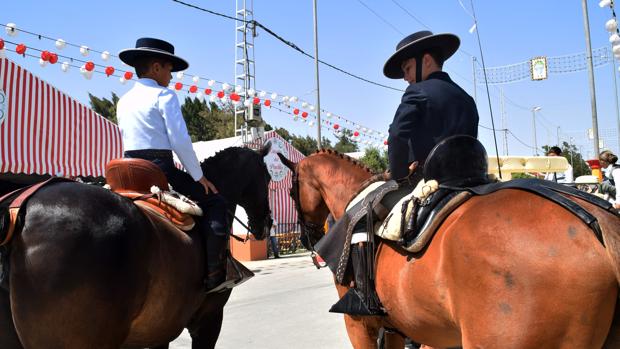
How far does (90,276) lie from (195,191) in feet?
4.84

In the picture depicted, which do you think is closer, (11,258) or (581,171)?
(11,258)

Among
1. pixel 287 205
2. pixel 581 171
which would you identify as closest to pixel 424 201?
pixel 287 205

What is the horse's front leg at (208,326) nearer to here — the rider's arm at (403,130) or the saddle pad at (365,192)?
the saddle pad at (365,192)

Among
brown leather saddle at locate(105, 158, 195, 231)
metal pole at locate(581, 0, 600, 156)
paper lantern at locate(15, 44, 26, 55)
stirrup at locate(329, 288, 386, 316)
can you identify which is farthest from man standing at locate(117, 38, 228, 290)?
metal pole at locate(581, 0, 600, 156)

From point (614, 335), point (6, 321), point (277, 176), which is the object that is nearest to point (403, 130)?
point (614, 335)

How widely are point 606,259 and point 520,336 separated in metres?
0.44

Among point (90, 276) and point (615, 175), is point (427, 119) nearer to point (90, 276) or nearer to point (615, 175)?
point (90, 276)

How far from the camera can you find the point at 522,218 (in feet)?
7.14

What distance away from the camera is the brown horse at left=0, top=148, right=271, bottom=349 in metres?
2.45

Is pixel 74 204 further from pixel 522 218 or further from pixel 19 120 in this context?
pixel 19 120

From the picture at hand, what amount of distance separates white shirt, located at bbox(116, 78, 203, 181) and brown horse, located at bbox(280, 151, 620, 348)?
1.89m

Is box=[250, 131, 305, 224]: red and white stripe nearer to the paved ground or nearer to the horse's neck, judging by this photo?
the paved ground

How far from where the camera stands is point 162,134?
372 centimetres

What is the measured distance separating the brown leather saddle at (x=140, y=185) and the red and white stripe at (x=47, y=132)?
6.94 meters
